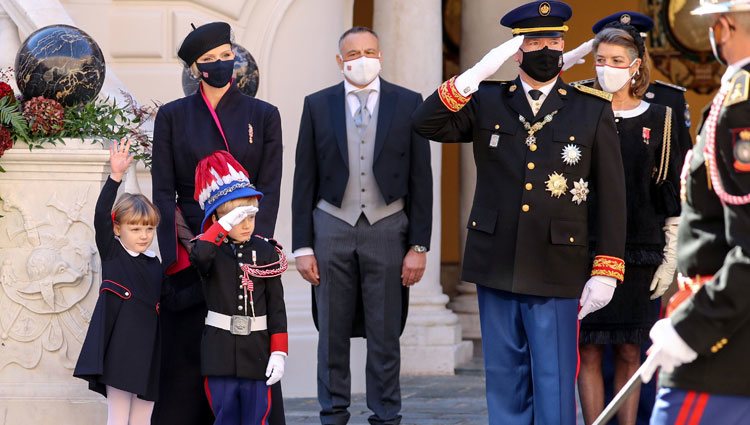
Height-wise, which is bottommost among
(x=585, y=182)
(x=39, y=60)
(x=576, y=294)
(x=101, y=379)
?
(x=101, y=379)

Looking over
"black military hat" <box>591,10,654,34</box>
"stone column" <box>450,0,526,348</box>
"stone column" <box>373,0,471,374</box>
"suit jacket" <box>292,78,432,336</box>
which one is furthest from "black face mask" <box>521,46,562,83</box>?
"stone column" <box>450,0,526,348</box>

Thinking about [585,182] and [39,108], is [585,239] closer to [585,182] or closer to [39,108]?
[585,182]

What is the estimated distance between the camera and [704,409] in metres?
4.20

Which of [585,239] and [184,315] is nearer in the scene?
[585,239]

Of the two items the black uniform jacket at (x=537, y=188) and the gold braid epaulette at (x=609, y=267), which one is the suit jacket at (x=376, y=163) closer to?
the black uniform jacket at (x=537, y=188)

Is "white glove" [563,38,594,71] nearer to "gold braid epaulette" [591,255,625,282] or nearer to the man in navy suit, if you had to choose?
the man in navy suit

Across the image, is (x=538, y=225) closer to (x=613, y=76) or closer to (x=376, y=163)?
(x=613, y=76)

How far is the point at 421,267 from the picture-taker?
7.48 m

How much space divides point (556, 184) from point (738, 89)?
1.98 m

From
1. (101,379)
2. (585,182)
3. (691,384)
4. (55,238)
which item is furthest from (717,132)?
(55,238)

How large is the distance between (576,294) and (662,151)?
1.17 m

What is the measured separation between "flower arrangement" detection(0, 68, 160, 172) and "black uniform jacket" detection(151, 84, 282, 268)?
548 mm

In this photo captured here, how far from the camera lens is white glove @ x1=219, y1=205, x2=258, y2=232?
6.20 meters

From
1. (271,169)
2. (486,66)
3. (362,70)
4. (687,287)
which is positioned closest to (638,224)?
(486,66)
